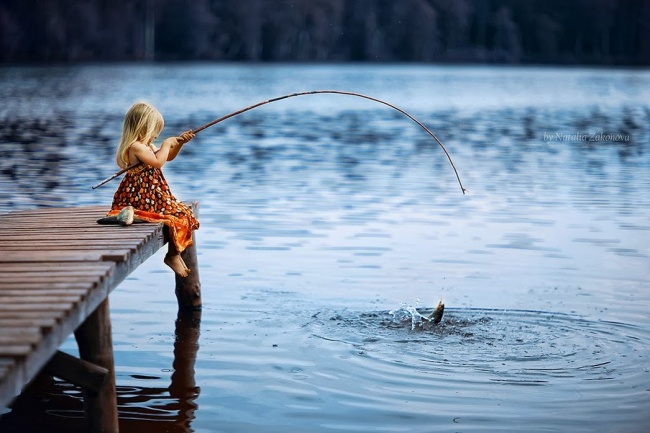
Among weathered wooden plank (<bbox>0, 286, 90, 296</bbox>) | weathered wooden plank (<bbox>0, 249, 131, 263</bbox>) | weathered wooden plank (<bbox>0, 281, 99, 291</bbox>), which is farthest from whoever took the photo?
weathered wooden plank (<bbox>0, 249, 131, 263</bbox>)

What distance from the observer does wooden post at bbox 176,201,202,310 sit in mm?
8250

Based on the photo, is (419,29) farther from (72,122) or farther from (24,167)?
(24,167)

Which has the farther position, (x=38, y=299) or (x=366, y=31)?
(x=366, y=31)

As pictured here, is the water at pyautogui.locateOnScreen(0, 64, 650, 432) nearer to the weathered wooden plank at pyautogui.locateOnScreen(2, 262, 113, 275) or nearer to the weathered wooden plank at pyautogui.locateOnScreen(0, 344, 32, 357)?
the weathered wooden plank at pyautogui.locateOnScreen(2, 262, 113, 275)

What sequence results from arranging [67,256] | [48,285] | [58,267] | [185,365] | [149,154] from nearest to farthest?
[48,285] < [58,267] < [67,256] < [185,365] < [149,154]

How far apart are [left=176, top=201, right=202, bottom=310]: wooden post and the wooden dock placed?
1047 mm

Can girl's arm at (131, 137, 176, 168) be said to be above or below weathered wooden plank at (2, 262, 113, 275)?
above

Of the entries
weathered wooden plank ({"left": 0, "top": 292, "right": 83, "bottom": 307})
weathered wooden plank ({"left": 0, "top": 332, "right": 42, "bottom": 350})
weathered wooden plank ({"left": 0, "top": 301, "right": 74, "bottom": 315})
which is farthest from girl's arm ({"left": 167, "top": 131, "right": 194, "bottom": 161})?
weathered wooden plank ({"left": 0, "top": 332, "right": 42, "bottom": 350})

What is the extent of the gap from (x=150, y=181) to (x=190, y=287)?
1.18 meters

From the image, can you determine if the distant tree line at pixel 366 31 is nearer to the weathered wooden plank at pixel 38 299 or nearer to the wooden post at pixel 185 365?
the wooden post at pixel 185 365

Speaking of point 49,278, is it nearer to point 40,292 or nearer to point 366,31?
point 40,292

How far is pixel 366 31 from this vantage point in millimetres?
120500

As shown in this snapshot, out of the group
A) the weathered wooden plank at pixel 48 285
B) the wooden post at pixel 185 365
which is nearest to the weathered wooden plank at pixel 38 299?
the weathered wooden plank at pixel 48 285

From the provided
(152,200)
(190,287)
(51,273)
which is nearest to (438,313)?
(190,287)
